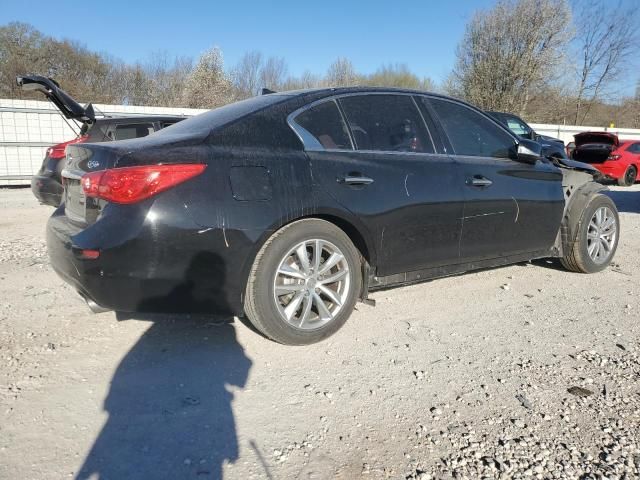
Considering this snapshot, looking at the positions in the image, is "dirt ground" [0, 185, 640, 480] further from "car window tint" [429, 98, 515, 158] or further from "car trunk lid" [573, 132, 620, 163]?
"car trunk lid" [573, 132, 620, 163]

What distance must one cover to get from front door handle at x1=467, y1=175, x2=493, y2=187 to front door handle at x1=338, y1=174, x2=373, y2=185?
97cm

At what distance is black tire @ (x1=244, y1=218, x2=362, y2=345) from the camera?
2.86m

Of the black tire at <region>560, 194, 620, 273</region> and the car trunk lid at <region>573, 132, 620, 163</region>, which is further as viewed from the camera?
the car trunk lid at <region>573, 132, 620, 163</region>

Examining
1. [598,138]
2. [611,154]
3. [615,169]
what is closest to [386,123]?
[615,169]

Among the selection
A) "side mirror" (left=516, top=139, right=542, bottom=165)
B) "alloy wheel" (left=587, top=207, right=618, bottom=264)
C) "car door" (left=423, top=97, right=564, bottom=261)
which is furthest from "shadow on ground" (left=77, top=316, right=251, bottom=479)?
"alloy wheel" (left=587, top=207, right=618, bottom=264)

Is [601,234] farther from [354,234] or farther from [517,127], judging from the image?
[517,127]

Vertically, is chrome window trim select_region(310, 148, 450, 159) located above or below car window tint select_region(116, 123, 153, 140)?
below

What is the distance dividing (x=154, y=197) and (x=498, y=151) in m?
2.90

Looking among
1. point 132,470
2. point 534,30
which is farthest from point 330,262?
point 534,30

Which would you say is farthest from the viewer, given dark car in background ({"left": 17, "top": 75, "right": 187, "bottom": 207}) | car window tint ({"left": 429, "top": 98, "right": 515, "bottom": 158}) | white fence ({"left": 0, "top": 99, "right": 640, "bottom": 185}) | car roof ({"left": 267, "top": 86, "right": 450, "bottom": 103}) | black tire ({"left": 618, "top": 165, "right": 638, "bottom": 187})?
black tire ({"left": 618, "top": 165, "right": 638, "bottom": 187})

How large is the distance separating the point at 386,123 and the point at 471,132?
3.03 feet

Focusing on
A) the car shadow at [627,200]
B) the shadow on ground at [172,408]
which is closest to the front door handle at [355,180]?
the shadow on ground at [172,408]

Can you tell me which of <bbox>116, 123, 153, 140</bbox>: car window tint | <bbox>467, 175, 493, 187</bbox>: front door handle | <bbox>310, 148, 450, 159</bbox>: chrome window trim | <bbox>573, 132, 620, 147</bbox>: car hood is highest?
<bbox>573, 132, 620, 147</bbox>: car hood

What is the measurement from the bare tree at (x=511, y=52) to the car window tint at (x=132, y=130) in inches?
1078
